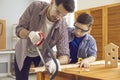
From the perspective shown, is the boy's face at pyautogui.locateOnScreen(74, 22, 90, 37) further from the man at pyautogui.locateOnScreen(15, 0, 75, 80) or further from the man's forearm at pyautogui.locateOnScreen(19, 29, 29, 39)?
the man's forearm at pyautogui.locateOnScreen(19, 29, 29, 39)

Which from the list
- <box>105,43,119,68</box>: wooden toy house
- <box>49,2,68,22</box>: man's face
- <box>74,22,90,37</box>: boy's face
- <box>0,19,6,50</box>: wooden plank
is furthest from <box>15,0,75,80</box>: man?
<box>0,19,6,50</box>: wooden plank

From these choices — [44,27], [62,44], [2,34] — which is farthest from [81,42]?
[2,34]

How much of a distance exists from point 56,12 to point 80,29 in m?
0.42

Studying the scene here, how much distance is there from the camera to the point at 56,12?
4.35 feet

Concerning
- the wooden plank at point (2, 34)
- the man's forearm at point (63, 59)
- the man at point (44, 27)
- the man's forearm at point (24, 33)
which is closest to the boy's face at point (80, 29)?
the man at point (44, 27)

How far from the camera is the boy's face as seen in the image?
167 centimetres

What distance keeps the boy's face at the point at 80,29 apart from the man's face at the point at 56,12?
0.29 meters

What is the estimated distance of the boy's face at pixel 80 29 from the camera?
5.46 feet

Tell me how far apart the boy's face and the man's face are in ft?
0.96

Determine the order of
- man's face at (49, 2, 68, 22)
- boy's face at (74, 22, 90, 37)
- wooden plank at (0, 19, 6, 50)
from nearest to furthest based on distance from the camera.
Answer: man's face at (49, 2, 68, 22), boy's face at (74, 22, 90, 37), wooden plank at (0, 19, 6, 50)

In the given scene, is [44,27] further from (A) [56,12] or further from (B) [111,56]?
(B) [111,56]

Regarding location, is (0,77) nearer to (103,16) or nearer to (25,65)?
(103,16)

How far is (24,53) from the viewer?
1.56 m

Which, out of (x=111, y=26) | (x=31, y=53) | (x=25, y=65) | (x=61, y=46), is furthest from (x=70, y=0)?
(x=111, y=26)
